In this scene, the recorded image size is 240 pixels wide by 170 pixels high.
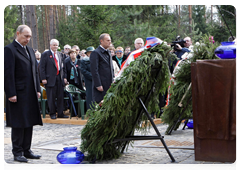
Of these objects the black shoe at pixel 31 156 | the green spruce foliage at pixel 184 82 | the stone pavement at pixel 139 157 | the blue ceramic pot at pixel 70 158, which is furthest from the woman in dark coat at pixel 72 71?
the blue ceramic pot at pixel 70 158

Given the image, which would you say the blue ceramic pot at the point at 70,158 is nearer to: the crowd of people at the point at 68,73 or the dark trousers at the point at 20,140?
the dark trousers at the point at 20,140

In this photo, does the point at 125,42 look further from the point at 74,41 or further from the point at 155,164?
the point at 155,164

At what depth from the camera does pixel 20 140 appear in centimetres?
461

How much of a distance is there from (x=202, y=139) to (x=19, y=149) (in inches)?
100

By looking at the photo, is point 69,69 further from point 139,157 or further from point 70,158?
point 70,158

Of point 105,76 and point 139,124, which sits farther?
point 105,76

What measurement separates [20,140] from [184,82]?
10.1 ft

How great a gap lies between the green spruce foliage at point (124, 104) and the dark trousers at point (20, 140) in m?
0.97

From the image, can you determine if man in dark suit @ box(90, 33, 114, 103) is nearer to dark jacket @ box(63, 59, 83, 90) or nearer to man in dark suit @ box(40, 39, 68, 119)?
man in dark suit @ box(40, 39, 68, 119)

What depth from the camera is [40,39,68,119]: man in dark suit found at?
28.5ft

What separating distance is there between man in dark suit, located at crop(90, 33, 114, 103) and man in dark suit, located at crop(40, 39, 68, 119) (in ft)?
8.58

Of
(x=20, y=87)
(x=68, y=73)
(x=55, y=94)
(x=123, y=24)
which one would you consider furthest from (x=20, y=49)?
(x=123, y=24)

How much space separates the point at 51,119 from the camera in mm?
8945

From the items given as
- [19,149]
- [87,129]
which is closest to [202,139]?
[87,129]
